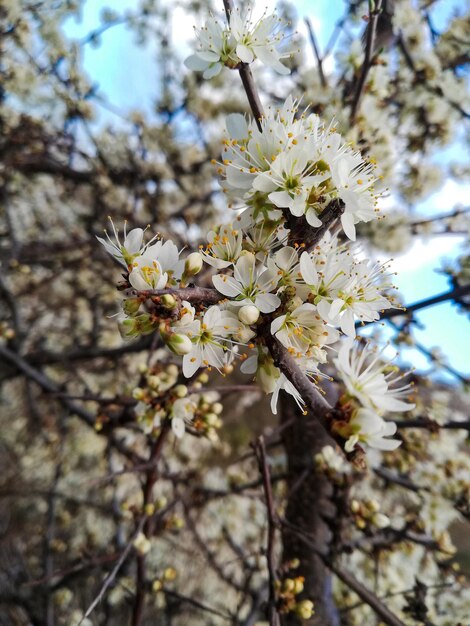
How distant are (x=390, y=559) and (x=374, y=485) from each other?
3.24 feet

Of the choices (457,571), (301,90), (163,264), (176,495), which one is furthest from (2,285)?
(457,571)

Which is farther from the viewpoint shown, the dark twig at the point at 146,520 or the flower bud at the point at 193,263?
the dark twig at the point at 146,520

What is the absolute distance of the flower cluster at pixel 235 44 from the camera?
1.03 m

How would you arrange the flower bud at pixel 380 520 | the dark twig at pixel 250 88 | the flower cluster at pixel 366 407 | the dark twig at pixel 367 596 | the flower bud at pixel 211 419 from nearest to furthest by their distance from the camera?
the flower cluster at pixel 366 407, the dark twig at pixel 250 88, the dark twig at pixel 367 596, the flower bud at pixel 211 419, the flower bud at pixel 380 520

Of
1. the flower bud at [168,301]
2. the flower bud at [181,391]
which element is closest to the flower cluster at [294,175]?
the flower bud at [168,301]

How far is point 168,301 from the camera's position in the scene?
2.26 ft

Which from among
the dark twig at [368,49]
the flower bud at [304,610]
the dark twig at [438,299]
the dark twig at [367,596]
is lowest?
the flower bud at [304,610]

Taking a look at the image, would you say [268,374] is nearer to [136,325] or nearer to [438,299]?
[136,325]

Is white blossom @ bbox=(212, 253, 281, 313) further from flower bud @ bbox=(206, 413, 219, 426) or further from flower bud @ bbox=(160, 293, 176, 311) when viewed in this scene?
flower bud @ bbox=(206, 413, 219, 426)

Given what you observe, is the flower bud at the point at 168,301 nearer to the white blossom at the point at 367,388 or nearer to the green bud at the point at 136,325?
A: the green bud at the point at 136,325

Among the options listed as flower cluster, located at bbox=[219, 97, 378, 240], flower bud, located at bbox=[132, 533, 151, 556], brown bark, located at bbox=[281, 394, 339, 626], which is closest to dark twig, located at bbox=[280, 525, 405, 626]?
brown bark, located at bbox=[281, 394, 339, 626]

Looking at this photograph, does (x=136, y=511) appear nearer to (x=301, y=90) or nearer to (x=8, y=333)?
(x=8, y=333)

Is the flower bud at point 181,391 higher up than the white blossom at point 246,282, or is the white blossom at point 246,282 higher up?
the white blossom at point 246,282

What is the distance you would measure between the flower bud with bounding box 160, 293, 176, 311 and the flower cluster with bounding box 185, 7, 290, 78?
676mm
